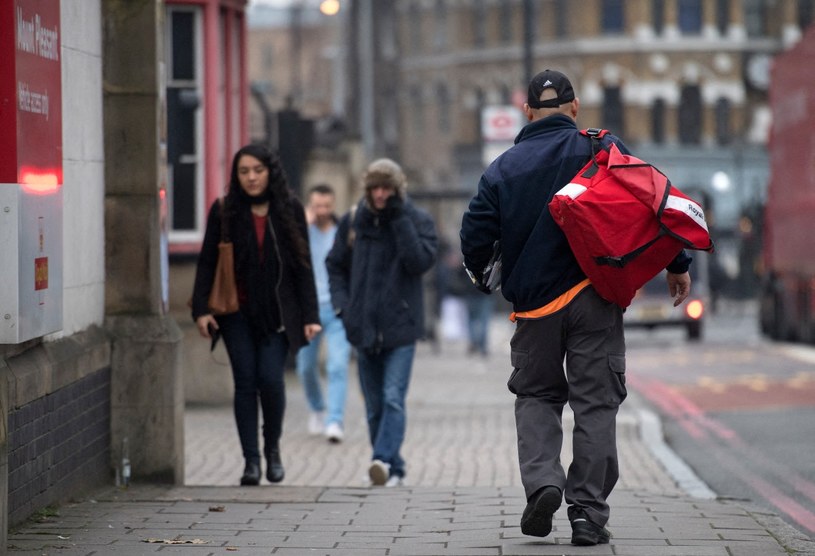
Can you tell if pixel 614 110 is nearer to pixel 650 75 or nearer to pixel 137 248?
pixel 650 75

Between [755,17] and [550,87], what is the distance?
57296mm

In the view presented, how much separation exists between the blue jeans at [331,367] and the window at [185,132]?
2.53 metres

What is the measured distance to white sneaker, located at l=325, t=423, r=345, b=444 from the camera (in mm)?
12391

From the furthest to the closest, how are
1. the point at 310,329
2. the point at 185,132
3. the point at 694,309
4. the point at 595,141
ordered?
1. the point at 694,309
2. the point at 185,132
3. the point at 310,329
4. the point at 595,141

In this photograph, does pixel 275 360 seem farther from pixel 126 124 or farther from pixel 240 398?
pixel 126 124

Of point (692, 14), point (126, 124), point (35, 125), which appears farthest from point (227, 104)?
point (692, 14)

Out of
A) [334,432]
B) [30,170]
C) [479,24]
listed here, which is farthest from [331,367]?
[479,24]

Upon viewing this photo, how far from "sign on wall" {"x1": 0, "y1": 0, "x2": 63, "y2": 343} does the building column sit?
58.8 inches

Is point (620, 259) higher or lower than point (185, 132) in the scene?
lower

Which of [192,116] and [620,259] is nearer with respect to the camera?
[620,259]

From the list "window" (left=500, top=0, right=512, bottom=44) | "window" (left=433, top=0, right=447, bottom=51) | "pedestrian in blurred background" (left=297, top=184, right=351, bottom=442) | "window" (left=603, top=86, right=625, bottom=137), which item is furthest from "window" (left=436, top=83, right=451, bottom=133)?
"pedestrian in blurred background" (left=297, top=184, right=351, bottom=442)

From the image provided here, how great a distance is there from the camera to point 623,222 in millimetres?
6605

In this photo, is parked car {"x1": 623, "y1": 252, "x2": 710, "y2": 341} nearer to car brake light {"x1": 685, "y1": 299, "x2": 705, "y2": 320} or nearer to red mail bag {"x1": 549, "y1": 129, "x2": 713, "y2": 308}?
car brake light {"x1": 685, "y1": 299, "x2": 705, "y2": 320}

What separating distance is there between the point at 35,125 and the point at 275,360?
2605 mm
